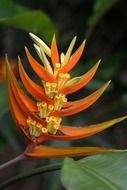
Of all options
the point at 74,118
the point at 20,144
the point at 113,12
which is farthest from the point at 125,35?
the point at 20,144

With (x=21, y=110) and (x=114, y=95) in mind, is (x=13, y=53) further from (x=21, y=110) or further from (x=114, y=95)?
(x=21, y=110)

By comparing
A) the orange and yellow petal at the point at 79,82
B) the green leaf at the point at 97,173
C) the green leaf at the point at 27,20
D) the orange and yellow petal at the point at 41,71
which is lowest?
the green leaf at the point at 97,173

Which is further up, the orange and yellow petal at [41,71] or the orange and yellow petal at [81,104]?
the orange and yellow petal at [41,71]

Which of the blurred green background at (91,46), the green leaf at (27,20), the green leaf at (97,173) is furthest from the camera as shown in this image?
the blurred green background at (91,46)

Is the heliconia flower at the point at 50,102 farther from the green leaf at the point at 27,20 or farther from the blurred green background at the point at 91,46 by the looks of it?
the blurred green background at the point at 91,46

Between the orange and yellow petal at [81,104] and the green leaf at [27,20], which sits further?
the green leaf at [27,20]

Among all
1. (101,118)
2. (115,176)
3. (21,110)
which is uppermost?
(21,110)

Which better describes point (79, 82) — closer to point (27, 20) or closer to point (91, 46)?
point (27, 20)

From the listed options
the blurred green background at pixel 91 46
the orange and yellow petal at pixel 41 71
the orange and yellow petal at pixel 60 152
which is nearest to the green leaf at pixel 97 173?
the orange and yellow petal at pixel 60 152
